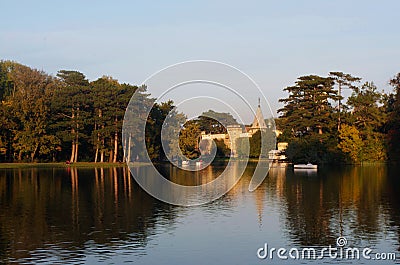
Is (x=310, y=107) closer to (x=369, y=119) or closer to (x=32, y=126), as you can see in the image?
(x=369, y=119)

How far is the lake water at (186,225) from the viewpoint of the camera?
1523 cm

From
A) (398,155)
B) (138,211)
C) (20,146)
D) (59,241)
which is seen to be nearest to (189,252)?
(59,241)

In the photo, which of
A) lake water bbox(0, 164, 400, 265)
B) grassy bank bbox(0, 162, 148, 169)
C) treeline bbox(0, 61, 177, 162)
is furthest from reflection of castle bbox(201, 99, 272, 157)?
lake water bbox(0, 164, 400, 265)

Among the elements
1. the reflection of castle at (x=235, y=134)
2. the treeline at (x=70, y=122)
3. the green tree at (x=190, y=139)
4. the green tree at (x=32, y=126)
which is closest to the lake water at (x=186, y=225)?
the green tree at (x=32, y=126)

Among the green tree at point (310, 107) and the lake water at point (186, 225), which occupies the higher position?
the green tree at point (310, 107)

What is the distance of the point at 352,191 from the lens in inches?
1253

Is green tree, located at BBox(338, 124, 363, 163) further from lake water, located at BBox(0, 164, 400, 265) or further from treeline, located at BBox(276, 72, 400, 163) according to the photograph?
lake water, located at BBox(0, 164, 400, 265)

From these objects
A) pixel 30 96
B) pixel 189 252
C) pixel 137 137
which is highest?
pixel 30 96

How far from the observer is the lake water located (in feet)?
50.0

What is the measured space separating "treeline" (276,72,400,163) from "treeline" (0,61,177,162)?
650 inches

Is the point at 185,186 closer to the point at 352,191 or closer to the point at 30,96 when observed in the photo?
the point at 352,191

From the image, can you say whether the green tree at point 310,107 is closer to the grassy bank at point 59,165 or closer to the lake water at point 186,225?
the grassy bank at point 59,165

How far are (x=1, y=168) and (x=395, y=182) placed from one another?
3492 centimetres

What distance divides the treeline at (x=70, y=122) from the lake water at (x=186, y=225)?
2798 centimetres
